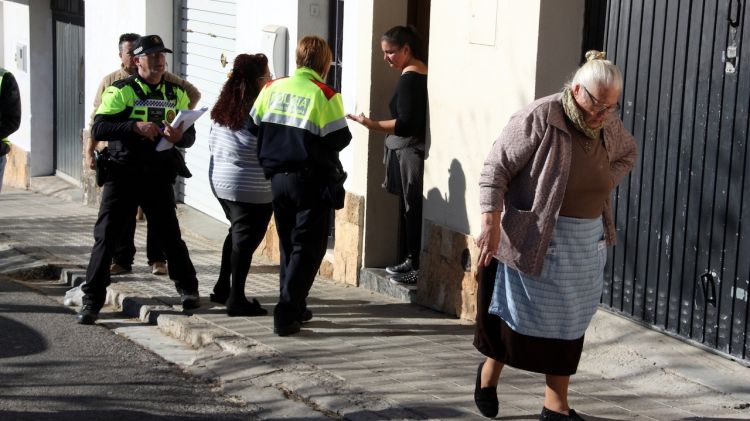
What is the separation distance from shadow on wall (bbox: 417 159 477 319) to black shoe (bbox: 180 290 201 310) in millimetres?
1558

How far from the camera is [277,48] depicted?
1067 cm

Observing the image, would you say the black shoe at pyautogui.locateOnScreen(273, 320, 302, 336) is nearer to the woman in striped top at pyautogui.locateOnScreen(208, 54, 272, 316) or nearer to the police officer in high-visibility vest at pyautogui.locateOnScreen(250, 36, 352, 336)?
the police officer in high-visibility vest at pyautogui.locateOnScreen(250, 36, 352, 336)

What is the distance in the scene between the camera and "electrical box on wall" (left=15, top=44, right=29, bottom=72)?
56.2 feet

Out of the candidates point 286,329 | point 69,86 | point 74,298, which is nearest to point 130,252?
point 74,298

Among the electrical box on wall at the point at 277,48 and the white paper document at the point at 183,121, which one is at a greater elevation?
the electrical box on wall at the point at 277,48

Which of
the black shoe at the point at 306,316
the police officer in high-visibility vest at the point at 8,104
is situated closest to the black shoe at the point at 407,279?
the black shoe at the point at 306,316

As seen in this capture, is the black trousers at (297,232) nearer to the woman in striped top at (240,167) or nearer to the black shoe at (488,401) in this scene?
the woman in striped top at (240,167)

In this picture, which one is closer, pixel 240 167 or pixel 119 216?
pixel 240 167

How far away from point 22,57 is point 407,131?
32.2 ft

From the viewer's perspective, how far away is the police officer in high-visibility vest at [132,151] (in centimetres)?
856

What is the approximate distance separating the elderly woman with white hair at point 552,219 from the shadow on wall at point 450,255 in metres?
2.43

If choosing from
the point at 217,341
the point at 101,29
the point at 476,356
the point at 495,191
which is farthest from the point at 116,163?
the point at 101,29

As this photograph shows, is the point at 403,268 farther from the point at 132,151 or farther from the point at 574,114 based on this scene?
the point at 574,114

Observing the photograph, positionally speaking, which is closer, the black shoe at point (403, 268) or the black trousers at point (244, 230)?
the black trousers at point (244, 230)
